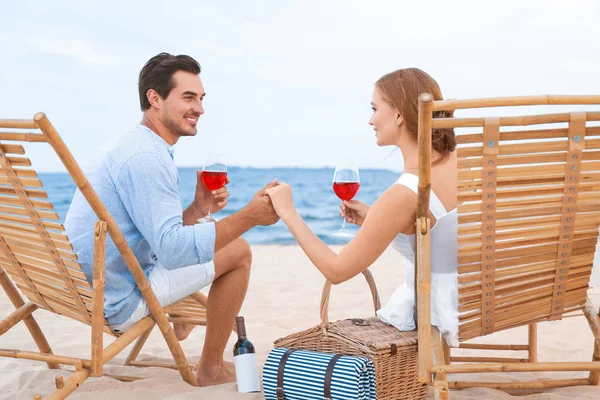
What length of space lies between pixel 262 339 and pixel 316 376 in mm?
2230

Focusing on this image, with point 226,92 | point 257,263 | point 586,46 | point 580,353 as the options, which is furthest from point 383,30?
point 580,353

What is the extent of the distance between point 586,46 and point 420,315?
74.7ft

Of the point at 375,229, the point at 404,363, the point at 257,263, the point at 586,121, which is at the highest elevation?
the point at 586,121

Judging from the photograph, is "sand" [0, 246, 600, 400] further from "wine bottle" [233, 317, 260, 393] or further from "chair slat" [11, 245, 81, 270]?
"chair slat" [11, 245, 81, 270]

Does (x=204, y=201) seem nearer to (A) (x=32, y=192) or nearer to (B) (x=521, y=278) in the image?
(A) (x=32, y=192)

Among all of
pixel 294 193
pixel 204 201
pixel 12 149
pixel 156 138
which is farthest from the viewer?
pixel 294 193

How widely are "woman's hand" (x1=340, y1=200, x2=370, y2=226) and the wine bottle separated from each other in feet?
1.97

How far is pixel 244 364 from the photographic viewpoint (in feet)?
9.94

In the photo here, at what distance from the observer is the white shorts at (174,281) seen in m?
2.99

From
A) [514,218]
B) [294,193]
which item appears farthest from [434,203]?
[294,193]

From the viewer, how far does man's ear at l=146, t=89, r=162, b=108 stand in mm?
3293

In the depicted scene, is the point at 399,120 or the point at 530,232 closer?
the point at 530,232

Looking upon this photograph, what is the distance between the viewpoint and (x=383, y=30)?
96.3ft

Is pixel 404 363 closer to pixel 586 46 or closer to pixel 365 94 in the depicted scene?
pixel 586 46
